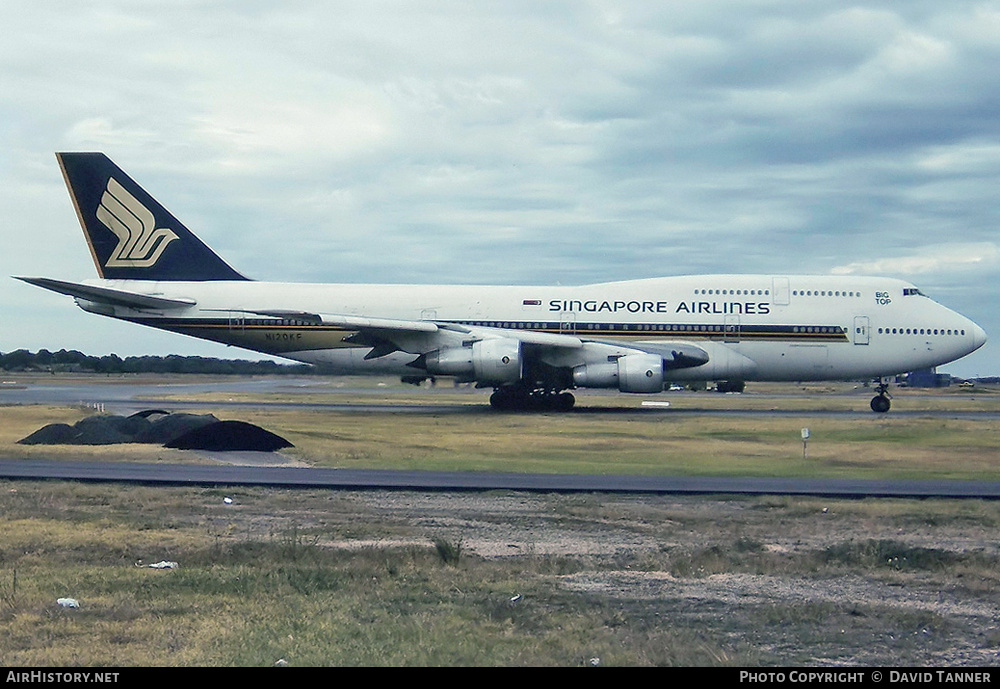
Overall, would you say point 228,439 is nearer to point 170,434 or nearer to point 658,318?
point 170,434

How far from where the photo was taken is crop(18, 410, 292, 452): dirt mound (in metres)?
21.9

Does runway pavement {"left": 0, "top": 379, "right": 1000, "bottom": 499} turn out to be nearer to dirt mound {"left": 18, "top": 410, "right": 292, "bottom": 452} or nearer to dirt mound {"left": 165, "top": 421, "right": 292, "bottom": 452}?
dirt mound {"left": 165, "top": 421, "right": 292, "bottom": 452}

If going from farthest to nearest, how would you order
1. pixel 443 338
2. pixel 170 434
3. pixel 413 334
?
1. pixel 443 338
2. pixel 413 334
3. pixel 170 434

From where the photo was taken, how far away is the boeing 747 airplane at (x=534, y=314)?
120ft

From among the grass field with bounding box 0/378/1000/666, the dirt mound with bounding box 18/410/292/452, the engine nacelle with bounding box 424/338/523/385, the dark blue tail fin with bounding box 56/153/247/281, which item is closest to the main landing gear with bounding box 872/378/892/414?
the engine nacelle with bounding box 424/338/523/385

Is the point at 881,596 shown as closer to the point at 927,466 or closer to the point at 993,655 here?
the point at 993,655

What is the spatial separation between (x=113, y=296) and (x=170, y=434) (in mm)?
14266

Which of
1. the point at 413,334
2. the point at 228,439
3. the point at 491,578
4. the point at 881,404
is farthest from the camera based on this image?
the point at 881,404

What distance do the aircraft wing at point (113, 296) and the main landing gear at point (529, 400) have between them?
478 inches

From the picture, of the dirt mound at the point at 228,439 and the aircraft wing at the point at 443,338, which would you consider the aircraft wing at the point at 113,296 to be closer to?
the aircraft wing at the point at 443,338

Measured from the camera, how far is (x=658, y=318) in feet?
121

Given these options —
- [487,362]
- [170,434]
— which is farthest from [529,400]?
[170,434]

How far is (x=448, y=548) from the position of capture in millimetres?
10820

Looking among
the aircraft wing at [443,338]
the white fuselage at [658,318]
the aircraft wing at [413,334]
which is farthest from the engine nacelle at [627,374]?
the white fuselage at [658,318]
